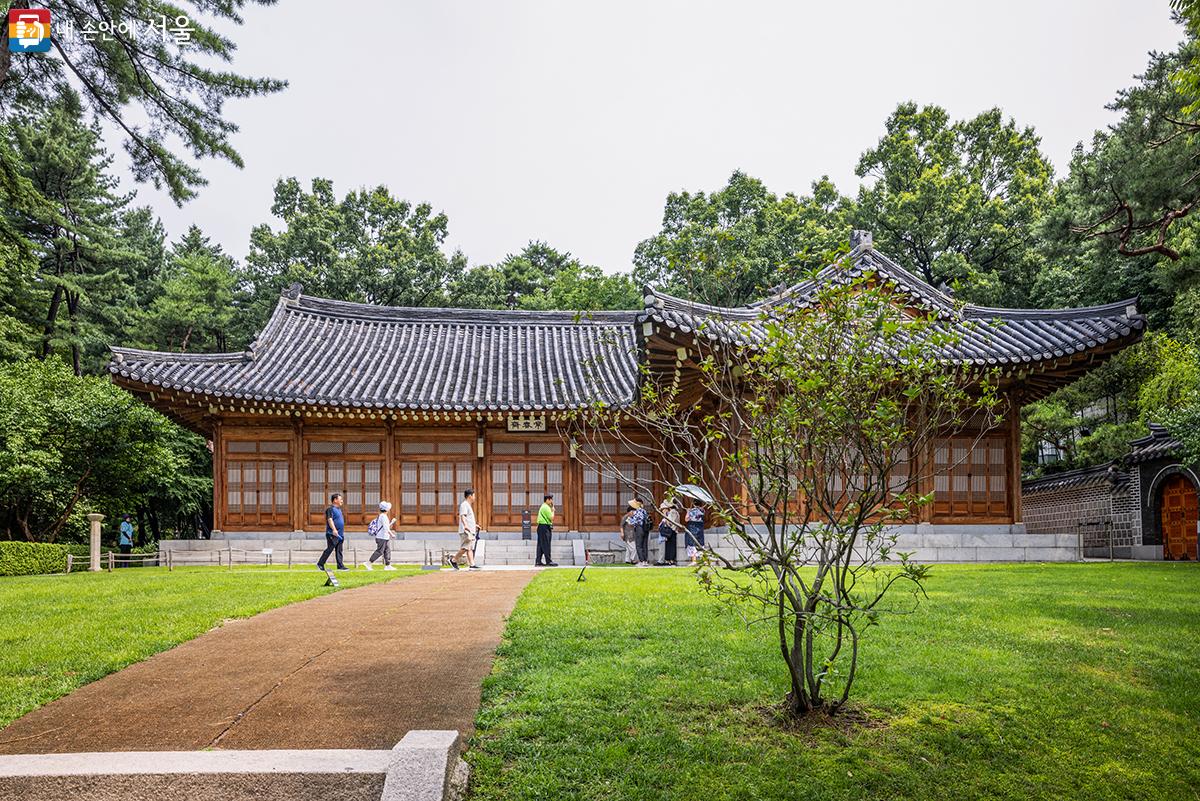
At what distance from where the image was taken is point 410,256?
3981 cm

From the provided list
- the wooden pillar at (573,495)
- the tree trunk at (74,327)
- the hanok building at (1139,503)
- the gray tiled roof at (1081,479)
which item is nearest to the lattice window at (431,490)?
the wooden pillar at (573,495)

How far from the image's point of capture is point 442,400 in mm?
21859

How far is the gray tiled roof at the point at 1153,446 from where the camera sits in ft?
73.2

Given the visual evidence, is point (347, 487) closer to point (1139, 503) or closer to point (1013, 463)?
point (1013, 463)

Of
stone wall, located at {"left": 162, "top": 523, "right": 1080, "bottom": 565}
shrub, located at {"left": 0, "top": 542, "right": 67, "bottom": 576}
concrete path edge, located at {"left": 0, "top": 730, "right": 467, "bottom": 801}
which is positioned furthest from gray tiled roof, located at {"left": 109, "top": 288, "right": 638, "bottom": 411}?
concrete path edge, located at {"left": 0, "top": 730, "right": 467, "bottom": 801}

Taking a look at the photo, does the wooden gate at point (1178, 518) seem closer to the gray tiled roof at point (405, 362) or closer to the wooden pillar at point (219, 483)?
the gray tiled roof at point (405, 362)

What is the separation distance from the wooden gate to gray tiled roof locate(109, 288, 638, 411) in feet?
51.6

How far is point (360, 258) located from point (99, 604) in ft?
101

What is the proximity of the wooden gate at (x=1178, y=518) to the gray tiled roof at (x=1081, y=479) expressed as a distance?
46.8 inches

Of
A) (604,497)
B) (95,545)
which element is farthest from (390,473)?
(95,545)

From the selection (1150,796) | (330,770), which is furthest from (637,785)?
(1150,796)

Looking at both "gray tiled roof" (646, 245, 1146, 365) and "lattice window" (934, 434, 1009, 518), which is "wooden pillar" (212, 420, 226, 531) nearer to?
"gray tiled roof" (646, 245, 1146, 365)

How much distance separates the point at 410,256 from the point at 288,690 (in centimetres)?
3553

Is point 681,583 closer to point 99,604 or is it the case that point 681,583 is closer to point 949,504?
point 99,604
